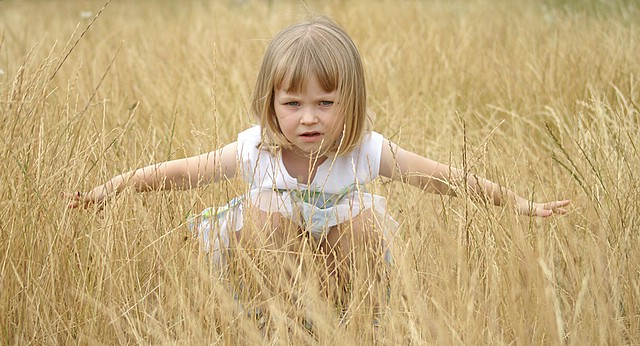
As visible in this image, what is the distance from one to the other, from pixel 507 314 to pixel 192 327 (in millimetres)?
675

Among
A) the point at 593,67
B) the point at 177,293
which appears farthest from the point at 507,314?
the point at 593,67

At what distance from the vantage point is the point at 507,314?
2031 millimetres

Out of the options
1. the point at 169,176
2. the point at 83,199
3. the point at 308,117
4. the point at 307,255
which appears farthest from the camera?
the point at 169,176

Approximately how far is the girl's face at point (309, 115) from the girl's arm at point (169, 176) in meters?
0.20

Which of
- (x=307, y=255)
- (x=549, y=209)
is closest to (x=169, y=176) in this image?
(x=307, y=255)

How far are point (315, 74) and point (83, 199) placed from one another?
0.69m

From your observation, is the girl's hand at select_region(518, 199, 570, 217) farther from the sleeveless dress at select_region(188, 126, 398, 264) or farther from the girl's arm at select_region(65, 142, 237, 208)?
the girl's arm at select_region(65, 142, 237, 208)

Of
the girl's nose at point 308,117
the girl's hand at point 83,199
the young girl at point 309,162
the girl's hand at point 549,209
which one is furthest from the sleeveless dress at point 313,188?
the girl's hand at point 549,209

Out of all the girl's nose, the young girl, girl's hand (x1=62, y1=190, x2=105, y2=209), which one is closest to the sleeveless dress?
the young girl

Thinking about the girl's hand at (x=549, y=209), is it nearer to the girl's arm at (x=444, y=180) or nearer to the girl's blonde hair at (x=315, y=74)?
the girl's arm at (x=444, y=180)

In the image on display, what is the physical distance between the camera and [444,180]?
8.57 ft

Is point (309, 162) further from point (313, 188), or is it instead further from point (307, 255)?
point (307, 255)

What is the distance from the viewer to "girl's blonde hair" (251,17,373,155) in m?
2.58

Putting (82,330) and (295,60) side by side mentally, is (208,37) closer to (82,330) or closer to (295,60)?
(295,60)
